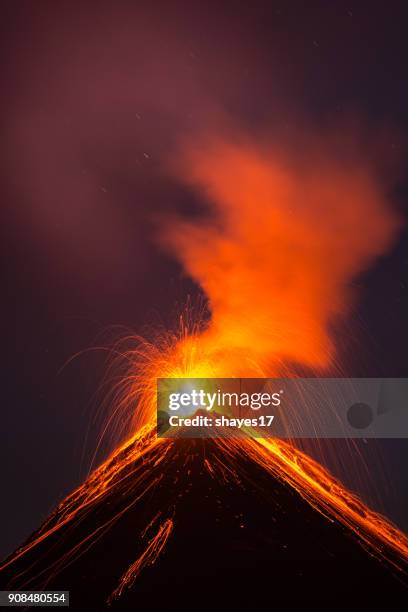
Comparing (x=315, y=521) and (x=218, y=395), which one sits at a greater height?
(x=218, y=395)

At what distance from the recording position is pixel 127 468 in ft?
50.0

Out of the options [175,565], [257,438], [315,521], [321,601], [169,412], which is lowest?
[321,601]

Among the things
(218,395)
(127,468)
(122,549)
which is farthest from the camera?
(127,468)

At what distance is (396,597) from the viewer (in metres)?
11.0

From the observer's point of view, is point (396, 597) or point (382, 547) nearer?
point (396, 597)

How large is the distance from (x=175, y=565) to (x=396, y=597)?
387 cm

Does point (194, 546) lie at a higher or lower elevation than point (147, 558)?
higher

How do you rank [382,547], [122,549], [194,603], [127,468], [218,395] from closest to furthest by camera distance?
[194,603] < [218,395] < [122,549] < [382,547] < [127,468]

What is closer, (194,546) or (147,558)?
(147,558)

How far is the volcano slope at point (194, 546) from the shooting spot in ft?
35.1

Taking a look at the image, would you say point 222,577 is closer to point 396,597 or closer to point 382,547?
point 396,597

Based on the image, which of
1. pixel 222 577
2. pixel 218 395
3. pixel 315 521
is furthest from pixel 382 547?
pixel 218 395

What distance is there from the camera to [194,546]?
11844 mm

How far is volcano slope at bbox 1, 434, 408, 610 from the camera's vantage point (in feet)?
35.1
